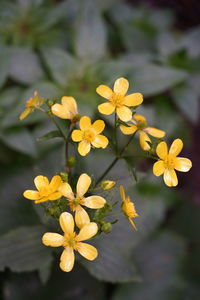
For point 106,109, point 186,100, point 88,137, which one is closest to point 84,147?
point 88,137

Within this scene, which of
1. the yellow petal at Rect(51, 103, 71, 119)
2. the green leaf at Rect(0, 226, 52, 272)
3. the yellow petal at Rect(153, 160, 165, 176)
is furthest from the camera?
the green leaf at Rect(0, 226, 52, 272)

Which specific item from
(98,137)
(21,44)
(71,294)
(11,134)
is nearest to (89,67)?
(21,44)

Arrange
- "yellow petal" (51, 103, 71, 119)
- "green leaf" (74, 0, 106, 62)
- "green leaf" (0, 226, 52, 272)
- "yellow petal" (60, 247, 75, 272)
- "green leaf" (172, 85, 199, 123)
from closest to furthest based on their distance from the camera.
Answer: "yellow petal" (60, 247, 75, 272), "yellow petal" (51, 103, 71, 119), "green leaf" (0, 226, 52, 272), "green leaf" (74, 0, 106, 62), "green leaf" (172, 85, 199, 123)

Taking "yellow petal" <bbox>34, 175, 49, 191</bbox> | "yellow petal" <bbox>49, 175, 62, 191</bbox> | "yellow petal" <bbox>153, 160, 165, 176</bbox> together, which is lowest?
"yellow petal" <bbox>34, 175, 49, 191</bbox>

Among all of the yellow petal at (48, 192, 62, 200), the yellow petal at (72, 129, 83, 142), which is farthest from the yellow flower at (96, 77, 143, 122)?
the yellow petal at (48, 192, 62, 200)

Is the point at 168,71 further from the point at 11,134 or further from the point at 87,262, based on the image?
the point at 87,262

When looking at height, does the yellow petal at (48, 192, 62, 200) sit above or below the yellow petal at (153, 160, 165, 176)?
below

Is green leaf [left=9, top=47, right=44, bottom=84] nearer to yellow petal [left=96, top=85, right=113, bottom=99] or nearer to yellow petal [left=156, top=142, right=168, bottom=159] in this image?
yellow petal [left=96, top=85, right=113, bottom=99]

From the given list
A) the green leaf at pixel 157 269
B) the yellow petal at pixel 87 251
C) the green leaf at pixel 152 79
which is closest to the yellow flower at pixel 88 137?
the yellow petal at pixel 87 251
